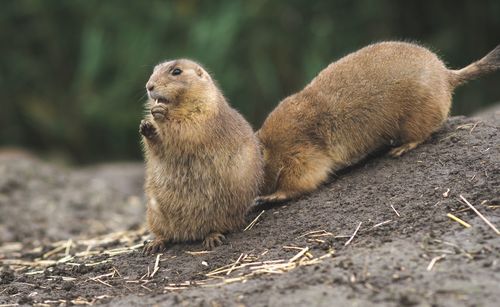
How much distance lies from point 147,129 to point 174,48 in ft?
31.5

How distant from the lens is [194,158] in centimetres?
577

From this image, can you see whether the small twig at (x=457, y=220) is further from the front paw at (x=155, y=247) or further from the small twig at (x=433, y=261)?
the front paw at (x=155, y=247)

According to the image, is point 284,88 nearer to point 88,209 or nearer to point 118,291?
point 88,209

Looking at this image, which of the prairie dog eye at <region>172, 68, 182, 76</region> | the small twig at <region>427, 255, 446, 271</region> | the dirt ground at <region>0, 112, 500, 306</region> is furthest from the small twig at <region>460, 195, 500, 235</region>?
the prairie dog eye at <region>172, 68, 182, 76</region>

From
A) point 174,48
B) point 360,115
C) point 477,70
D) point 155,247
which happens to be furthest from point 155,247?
point 174,48

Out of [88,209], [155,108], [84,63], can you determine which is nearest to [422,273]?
[155,108]

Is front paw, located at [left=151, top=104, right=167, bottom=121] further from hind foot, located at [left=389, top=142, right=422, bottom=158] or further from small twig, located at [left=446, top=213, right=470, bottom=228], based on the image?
small twig, located at [left=446, top=213, right=470, bottom=228]

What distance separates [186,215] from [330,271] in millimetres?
1638

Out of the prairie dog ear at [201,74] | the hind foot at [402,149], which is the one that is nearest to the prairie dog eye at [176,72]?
the prairie dog ear at [201,74]

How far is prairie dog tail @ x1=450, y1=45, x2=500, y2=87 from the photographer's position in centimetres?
659

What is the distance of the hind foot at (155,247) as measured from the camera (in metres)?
5.98

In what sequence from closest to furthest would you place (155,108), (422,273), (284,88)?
1. (422,273)
2. (155,108)
3. (284,88)

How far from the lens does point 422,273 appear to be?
4.34 metres

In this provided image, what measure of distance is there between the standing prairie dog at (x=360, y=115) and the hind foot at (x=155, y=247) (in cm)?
88
